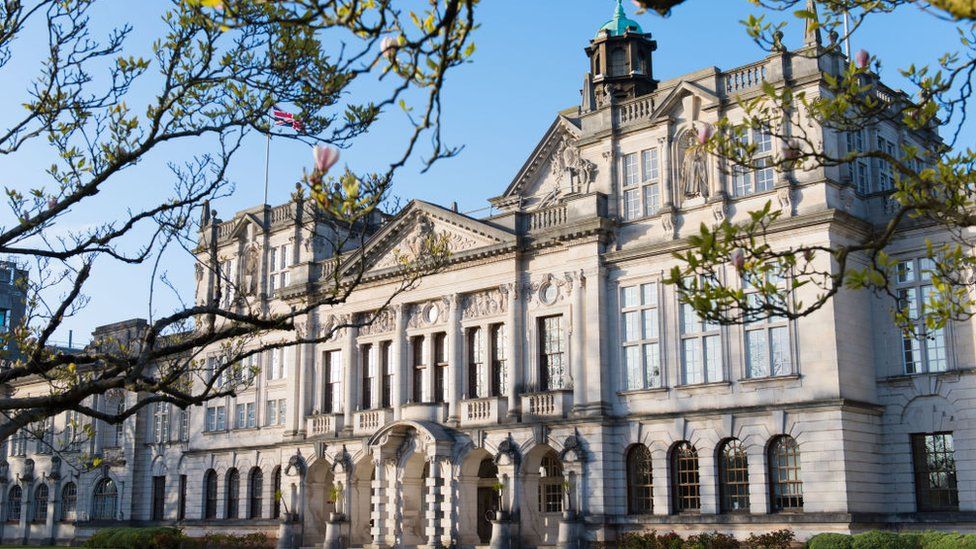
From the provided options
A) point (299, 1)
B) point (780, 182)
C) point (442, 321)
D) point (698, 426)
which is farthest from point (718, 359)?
point (299, 1)

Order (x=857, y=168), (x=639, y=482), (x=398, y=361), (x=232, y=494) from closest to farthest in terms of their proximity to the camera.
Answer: (x=857, y=168)
(x=639, y=482)
(x=398, y=361)
(x=232, y=494)

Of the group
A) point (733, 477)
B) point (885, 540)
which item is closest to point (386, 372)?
point (733, 477)

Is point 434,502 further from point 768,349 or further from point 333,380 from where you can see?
point 768,349

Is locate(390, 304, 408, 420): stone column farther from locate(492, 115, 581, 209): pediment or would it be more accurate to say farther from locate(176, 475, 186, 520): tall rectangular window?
locate(176, 475, 186, 520): tall rectangular window

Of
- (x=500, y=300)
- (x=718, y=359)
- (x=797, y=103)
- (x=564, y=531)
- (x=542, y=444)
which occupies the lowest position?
(x=564, y=531)

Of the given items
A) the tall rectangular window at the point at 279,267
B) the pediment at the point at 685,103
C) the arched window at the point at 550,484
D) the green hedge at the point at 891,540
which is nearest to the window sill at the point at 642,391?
the arched window at the point at 550,484

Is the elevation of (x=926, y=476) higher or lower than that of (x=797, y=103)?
lower

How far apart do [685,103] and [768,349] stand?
8.70 meters

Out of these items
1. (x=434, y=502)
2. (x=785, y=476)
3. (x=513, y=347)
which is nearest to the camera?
(x=785, y=476)

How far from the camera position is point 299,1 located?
30.9ft

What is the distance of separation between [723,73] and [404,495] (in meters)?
18.7

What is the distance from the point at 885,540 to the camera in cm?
2797

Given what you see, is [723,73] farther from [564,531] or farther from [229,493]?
[229,493]

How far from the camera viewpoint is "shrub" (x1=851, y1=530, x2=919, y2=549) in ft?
91.5
